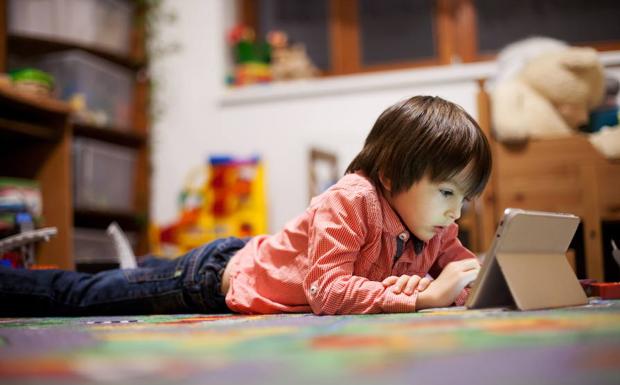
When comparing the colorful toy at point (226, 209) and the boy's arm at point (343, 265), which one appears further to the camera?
the colorful toy at point (226, 209)

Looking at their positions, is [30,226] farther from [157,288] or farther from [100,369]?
[100,369]

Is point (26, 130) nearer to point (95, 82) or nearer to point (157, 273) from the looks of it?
point (95, 82)

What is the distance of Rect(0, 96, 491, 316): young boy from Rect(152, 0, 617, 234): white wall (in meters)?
1.42

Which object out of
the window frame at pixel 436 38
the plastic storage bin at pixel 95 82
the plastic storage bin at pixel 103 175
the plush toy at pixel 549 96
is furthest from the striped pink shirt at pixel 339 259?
the window frame at pixel 436 38

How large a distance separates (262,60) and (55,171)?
3.34 ft

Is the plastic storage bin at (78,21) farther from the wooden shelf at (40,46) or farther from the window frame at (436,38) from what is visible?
the window frame at (436,38)

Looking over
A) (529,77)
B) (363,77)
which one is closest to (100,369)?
(529,77)

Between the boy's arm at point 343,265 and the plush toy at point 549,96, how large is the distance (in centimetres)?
101

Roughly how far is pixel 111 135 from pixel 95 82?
22 cm

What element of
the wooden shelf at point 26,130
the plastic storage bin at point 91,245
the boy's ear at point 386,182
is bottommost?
the plastic storage bin at point 91,245

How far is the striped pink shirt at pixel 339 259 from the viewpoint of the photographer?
932 mm

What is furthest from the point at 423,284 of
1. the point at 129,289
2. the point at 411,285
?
the point at 129,289

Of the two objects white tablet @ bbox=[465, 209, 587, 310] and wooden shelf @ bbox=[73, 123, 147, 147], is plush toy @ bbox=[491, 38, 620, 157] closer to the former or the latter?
white tablet @ bbox=[465, 209, 587, 310]

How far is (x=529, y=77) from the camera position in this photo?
1998mm
